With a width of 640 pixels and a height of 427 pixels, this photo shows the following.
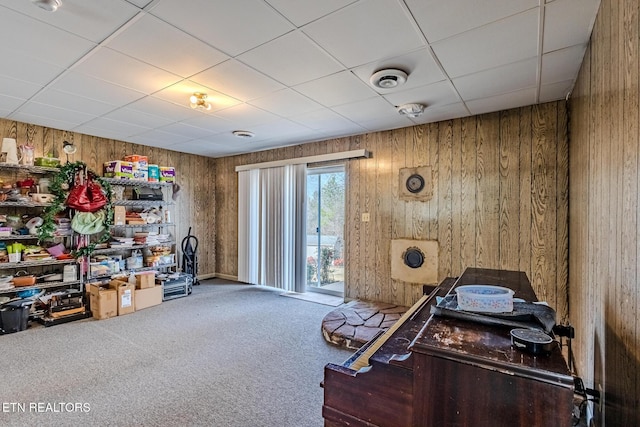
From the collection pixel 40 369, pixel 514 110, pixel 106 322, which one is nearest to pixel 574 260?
pixel 514 110

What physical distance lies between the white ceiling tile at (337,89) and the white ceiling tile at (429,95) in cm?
28

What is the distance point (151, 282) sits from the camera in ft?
14.3

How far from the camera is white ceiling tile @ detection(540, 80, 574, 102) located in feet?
8.60

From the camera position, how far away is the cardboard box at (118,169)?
444 cm

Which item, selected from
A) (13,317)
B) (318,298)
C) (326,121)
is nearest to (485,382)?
(326,121)

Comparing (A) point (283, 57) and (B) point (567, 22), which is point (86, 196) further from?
(B) point (567, 22)

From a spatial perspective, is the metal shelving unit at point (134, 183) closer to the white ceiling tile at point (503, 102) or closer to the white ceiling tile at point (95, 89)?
the white ceiling tile at point (95, 89)

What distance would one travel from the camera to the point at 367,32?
189 cm

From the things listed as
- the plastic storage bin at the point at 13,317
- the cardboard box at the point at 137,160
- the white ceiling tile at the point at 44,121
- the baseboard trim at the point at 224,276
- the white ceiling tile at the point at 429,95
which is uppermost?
the white ceiling tile at the point at 44,121

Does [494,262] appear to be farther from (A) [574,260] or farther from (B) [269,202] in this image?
(B) [269,202]

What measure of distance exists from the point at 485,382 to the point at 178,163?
5791 millimetres

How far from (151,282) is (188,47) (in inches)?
137

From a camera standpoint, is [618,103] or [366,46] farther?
[366,46]

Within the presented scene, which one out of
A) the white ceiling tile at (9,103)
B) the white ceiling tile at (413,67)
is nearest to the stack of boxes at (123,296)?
the white ceiling tile at (9,103)
